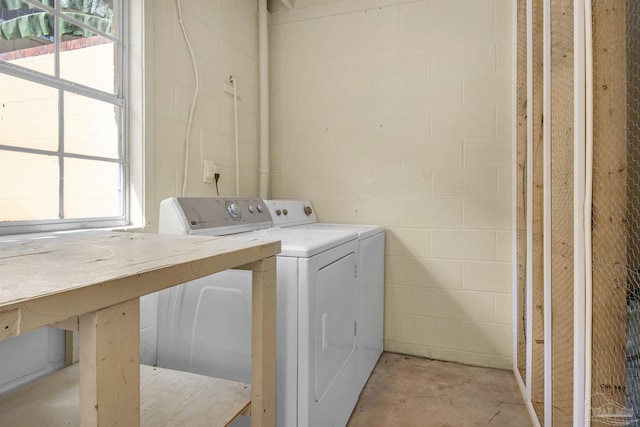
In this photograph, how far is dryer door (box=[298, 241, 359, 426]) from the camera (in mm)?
1164

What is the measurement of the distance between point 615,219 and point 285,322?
3.13ft

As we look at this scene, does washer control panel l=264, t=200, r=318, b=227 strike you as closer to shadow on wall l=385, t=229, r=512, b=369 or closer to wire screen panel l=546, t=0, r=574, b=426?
shadow on wall l=385, t=229, r=512, b=369

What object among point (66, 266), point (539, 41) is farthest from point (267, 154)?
point (66, 266)

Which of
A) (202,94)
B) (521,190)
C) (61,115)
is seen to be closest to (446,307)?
(521,190)

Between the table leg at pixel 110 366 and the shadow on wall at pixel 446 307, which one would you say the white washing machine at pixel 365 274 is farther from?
the table leg at pixel 110 366

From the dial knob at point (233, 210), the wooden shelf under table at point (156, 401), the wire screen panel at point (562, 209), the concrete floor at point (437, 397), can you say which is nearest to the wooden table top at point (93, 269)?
the wooden shelf under table at point (156, 401)

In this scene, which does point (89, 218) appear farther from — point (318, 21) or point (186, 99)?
point (318, 21)

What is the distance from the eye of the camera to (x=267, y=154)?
2521mm

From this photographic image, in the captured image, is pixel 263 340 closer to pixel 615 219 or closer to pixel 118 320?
pixel 118 320

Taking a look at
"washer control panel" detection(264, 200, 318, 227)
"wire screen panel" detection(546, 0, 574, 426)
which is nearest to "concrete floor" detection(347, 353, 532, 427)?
"wire screen panel" detection(546, 0, 574, 426)

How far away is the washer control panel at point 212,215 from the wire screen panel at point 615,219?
50.8 inches

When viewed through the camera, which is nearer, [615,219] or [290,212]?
[615,219]

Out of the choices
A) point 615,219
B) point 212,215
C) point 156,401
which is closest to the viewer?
point 615,219

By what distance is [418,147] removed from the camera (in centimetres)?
225
